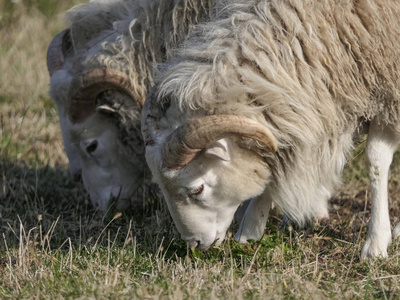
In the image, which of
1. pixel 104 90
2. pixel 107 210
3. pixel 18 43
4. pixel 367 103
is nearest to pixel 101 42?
pixel 104 90

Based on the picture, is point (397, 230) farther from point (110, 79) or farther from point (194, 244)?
point (110, 79)

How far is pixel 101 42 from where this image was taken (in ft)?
16.3

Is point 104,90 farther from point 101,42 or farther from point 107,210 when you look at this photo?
point 107,210

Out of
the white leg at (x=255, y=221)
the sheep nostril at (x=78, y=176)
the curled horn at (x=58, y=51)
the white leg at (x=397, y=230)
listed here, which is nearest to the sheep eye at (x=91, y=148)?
the sheep nostril at (x=78, y=176)

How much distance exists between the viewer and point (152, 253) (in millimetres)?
3975

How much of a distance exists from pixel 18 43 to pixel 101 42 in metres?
4.81

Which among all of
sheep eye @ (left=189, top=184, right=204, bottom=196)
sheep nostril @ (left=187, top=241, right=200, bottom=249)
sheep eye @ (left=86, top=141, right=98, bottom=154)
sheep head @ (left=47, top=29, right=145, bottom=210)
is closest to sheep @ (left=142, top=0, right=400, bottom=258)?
sheep eye @ (left=189, top=184, right=204, bottom=196)

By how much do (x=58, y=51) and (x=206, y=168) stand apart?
220 cm

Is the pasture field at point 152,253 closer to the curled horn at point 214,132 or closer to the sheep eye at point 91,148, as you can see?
the sheep eye at point 91,148

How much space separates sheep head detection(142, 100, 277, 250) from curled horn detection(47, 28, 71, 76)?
1.69 metres

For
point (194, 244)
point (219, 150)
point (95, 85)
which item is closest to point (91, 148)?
point (95, 85)

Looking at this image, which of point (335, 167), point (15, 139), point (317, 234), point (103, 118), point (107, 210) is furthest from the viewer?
point (15, 139)

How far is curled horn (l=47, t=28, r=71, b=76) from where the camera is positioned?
5258 mm

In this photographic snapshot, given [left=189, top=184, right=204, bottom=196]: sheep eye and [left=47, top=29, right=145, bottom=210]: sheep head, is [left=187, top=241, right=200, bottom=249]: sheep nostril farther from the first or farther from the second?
[left=47, top=29, right=145, bottom=210]: sheep head
